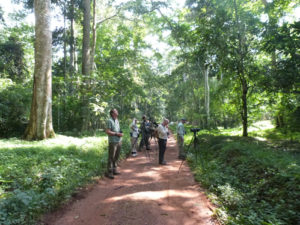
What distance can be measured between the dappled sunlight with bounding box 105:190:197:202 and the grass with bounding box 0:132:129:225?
47.7 inches

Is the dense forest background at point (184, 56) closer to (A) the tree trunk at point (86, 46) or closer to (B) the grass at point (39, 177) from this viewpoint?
(A) the tree trunk at point (86, 46)

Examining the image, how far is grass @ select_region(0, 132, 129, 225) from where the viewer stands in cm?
331

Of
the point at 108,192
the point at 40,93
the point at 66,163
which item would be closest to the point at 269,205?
the point at 108,192

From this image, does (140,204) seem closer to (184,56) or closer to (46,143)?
(46,143)

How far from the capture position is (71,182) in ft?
15.9

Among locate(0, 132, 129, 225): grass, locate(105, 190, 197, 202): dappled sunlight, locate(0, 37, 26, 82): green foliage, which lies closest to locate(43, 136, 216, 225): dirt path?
locate(105, 190, 197, 202): dappled sunlight

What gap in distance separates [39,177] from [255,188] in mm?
5116

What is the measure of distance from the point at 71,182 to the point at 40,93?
517 cm

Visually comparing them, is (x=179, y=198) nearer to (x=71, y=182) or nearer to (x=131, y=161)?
(x=71, y=182)

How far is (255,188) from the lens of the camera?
4.64 meters

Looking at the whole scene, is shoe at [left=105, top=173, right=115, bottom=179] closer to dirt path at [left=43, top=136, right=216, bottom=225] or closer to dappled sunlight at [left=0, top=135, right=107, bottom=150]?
dirt path at [left=43, top=136, right=216, bottom=225]

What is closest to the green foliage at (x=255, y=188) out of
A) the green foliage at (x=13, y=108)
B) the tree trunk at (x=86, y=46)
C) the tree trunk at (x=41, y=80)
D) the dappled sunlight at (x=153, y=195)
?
the dappled sunlight at (x=153, y=195)

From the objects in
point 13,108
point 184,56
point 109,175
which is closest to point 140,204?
point 109,175

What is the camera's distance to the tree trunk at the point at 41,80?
8.33 metres
